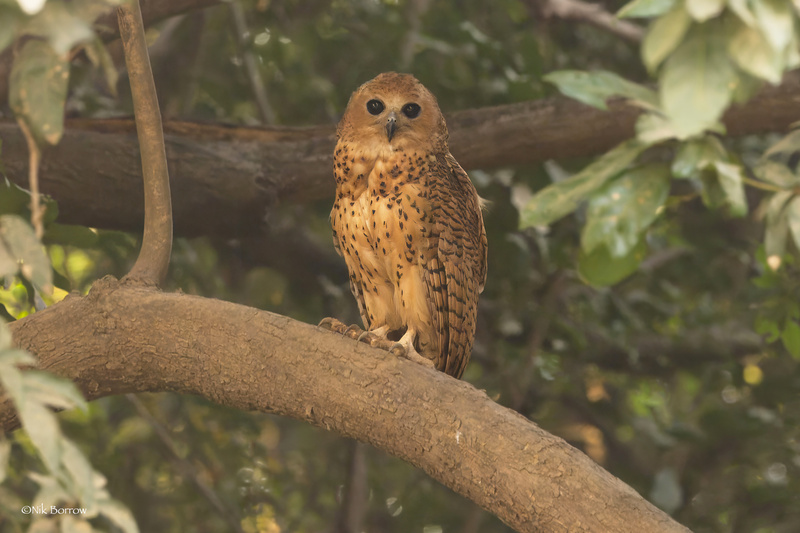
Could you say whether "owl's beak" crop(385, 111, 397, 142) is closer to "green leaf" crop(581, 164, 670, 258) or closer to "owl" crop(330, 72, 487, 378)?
"owl" crop(330, 72, 487, 378)

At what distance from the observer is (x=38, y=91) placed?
1.05 m

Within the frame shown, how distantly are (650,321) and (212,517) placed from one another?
2748 millimetres

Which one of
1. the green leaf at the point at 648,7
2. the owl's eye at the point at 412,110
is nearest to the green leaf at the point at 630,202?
the green leaf at the point at 648,7

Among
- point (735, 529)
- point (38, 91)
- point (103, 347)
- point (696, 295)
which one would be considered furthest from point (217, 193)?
point (696, 295)

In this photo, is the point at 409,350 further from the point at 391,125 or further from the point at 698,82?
the point at 698,82

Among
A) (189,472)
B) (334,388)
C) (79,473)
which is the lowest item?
(189,472)

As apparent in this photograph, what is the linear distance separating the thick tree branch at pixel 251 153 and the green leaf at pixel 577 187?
2.25 meters

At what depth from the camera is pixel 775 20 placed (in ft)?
3.03

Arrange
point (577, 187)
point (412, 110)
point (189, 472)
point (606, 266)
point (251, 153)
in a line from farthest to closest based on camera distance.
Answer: point (189, 472) → point (251, 153) → point (412, 110) → point (606, 266) → point (577, 187)

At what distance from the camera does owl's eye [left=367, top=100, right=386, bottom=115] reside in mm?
2963

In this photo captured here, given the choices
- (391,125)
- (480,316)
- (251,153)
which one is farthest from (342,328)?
(480,316)

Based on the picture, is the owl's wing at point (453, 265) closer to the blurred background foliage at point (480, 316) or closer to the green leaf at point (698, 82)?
the blurred background foliage at point (480, 316)

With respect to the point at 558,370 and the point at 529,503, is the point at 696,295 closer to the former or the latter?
the point at 558,370

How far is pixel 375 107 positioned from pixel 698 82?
2.04 m
